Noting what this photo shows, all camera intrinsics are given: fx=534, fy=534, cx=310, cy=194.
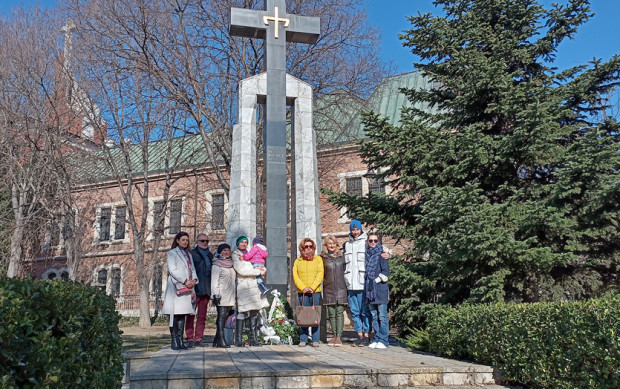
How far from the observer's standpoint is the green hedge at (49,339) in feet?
7.03

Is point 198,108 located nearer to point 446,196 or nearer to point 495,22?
point 495,22

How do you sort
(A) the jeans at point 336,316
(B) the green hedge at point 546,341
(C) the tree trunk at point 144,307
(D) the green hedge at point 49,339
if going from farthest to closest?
(C) the tree trunk at point 144,307 → (A) the jeans at point 336,316 → (B) the green hedge at point 546,341 → (D) the green hedge at point 49,339

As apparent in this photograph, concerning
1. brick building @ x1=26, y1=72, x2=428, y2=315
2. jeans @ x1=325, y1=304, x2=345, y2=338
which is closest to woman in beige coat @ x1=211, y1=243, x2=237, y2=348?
jeans @ x1=325, y1=304, x2=345, y2=338

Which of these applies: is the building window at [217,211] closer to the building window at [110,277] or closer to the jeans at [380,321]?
the building window at [110,277]

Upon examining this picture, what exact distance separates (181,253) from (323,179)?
15347mm

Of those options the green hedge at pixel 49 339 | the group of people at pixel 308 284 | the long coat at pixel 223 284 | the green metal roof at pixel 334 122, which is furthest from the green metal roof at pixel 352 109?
the green hedge at pixel 49 339

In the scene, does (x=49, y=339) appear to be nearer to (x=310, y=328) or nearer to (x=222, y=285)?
(x=222, y=285)

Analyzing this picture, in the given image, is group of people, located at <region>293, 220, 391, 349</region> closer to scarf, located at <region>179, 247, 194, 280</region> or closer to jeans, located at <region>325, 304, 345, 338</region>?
jeans, located at <region>325, 304, 345, 338</region>

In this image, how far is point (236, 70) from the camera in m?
17.8

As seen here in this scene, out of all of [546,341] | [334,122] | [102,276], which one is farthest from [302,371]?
[102,276]

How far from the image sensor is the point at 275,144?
10.3 metres

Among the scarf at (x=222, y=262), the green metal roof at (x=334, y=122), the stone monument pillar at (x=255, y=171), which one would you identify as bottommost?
the scarf at (x=222, y=262)

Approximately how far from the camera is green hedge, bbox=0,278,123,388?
7.03 ft

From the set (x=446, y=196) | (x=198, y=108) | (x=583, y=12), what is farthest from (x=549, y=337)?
(x=198, y=108)
